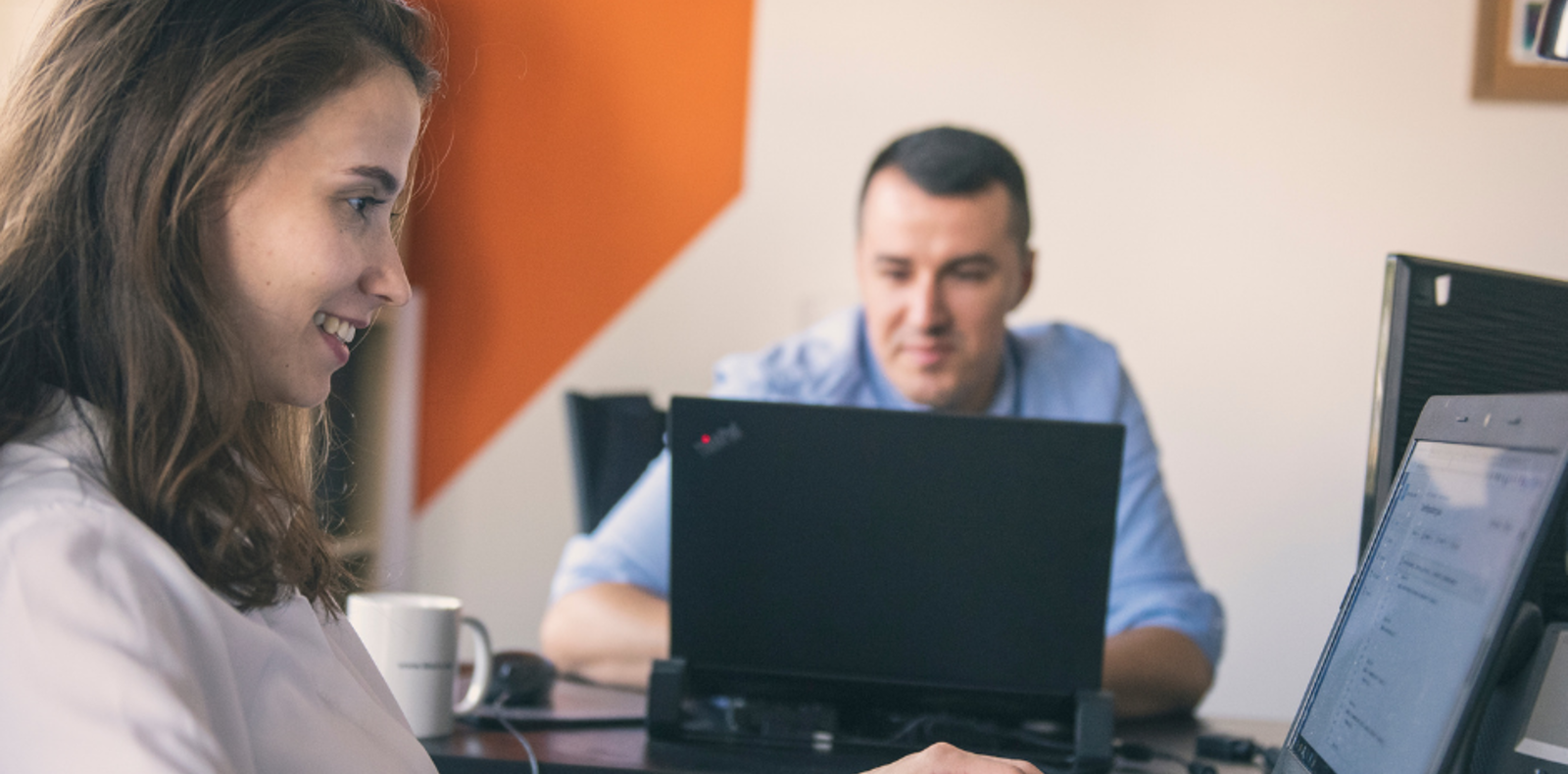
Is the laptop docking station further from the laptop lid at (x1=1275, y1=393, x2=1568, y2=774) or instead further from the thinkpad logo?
the laptop lid at (x1=1275, y1=393, x2=1568, y2=774)

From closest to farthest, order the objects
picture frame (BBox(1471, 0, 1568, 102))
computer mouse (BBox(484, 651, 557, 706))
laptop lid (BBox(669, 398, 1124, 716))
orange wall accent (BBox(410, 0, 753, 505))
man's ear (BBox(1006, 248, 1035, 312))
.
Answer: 1. laptop lid (BBox(669, 398, 1124, 716))
2. computer mouse (BBox(484, 651, 557, 706))
3. man's ear (BBox(1006, 248, 1035, 312))
4. picture frame (BBox(1471, 0, 1568, 102))
5. orange wall accent (BBox(410, 0, 753, 505))

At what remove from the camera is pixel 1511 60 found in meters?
2.78

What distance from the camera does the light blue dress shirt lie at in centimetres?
164

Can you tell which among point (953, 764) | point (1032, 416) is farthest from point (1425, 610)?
point (1032, 416)

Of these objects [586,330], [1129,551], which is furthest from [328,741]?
[586,330]

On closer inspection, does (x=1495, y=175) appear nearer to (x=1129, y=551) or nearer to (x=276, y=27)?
(x=1129, y=551)

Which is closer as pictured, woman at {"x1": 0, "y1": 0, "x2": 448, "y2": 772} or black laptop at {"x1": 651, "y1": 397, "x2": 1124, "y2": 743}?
woman at {"x1": 0, "y1": 0, "x2": 448, "y2": 772}

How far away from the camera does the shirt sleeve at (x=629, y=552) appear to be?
1649mm

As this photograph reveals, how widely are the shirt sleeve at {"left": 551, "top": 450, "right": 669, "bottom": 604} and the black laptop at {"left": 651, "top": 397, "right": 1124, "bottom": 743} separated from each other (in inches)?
21.1

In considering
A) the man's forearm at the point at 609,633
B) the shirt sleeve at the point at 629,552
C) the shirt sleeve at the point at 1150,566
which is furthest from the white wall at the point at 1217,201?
the man's forearm at the point at 609,633

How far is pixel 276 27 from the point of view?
0.76 metres

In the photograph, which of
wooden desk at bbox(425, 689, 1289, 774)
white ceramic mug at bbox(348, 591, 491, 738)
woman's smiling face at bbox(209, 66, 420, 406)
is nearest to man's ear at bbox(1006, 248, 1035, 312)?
wooden desk at bbox(425, 689, 1289, 774)

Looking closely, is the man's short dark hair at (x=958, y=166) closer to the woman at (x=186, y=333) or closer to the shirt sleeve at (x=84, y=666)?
the woman at (x=186, y=333)

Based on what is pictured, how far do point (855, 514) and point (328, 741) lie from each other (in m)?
0.51
